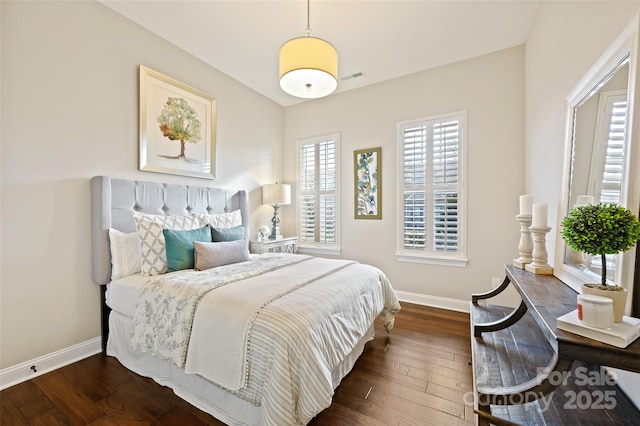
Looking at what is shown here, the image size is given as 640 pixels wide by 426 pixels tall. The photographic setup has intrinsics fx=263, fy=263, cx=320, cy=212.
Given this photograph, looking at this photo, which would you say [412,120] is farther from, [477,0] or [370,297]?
[370,297]

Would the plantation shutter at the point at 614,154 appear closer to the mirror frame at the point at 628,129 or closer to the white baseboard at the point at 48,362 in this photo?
the mirror frame at the point at 628,129

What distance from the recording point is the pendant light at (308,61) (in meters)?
1.83

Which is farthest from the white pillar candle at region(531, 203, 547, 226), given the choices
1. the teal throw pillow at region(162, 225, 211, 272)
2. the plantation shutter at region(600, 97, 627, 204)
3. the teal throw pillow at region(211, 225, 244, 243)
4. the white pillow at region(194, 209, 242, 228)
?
the white pillow at region(194, 209, 242, 228)

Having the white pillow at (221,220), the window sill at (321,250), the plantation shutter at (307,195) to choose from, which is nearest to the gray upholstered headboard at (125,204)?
the white pillow at (221,220)

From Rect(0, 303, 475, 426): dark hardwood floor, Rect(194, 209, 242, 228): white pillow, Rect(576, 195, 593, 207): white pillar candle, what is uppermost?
Rect(576, 195, 593, 207): white pillar candle

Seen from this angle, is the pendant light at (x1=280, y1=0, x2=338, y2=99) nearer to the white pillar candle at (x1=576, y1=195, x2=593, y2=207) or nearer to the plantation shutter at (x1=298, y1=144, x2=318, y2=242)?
the white pillar candle at (x1=576, y1=195, x2=593, y2=207)

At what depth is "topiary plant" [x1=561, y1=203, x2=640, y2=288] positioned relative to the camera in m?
0.89

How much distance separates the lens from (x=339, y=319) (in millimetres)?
1596


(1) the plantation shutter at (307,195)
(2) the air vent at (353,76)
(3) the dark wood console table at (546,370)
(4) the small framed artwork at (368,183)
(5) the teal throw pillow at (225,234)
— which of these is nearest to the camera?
(3) the dark wood console table at (546,370)

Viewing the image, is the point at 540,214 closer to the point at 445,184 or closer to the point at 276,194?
the point at 445,184

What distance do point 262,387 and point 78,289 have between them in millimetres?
1955

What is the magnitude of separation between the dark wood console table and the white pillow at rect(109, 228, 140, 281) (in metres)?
2.52

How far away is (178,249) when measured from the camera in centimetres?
221

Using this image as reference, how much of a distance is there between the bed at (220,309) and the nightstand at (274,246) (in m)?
0.70
